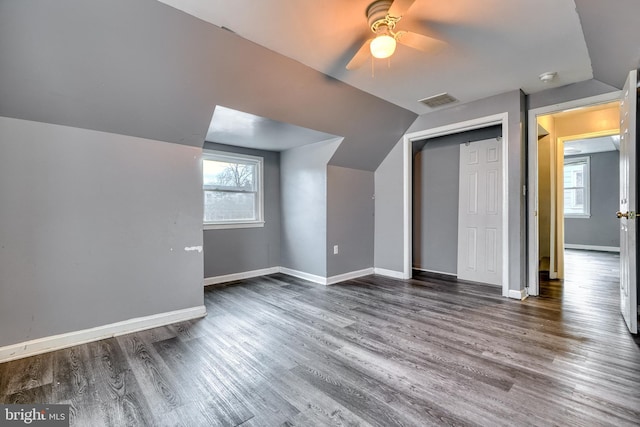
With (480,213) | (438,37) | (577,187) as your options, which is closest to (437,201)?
(480,213)

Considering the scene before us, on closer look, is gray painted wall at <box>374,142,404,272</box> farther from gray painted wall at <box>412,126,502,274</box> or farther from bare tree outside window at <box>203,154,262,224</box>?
bare tree outside window at <box>203,154,262,224</box>

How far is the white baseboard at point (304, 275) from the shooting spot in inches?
164

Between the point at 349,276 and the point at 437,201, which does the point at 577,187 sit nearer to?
the point at 437,201

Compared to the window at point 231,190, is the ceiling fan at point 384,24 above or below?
above

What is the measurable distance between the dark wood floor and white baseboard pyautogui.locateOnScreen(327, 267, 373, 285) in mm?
1032

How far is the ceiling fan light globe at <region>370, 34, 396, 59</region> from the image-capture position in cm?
181

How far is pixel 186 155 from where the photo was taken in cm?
291

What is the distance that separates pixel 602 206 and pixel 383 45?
8.39 metres

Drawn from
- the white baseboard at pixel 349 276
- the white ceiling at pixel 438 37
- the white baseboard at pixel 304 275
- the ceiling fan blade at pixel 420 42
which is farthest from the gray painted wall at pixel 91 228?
the ceiling fan blade at pixel 420 42

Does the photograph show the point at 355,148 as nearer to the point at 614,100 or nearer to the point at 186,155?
the point at 186,155

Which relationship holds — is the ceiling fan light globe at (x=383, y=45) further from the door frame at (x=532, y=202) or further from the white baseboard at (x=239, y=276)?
the white baseboard at (x=239, y=276)

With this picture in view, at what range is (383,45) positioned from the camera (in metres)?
1.82

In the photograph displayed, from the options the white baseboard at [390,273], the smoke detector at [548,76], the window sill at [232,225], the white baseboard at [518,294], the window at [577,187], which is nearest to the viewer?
the smoke detector at [548,76]

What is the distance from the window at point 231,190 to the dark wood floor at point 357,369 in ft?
5.21
